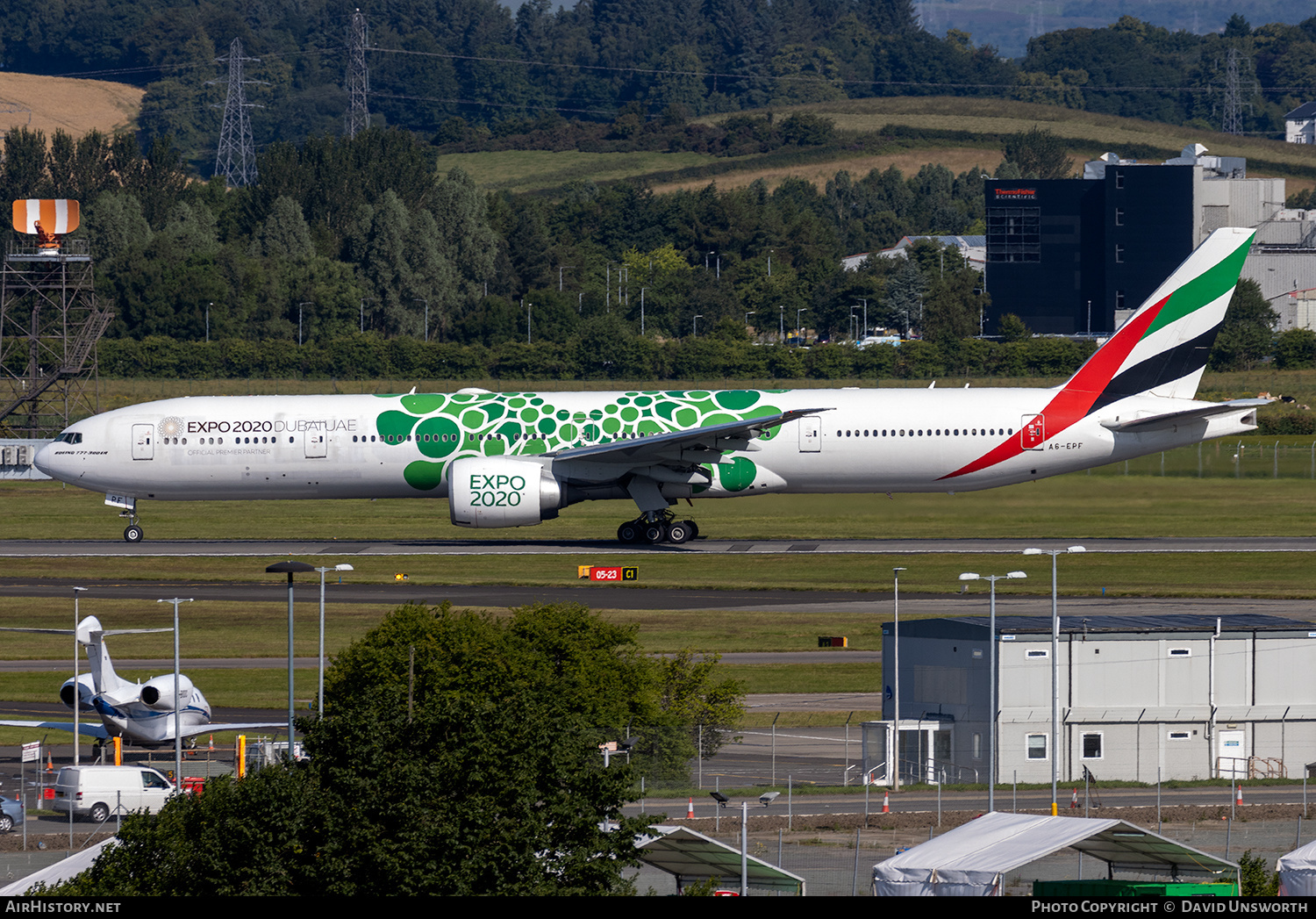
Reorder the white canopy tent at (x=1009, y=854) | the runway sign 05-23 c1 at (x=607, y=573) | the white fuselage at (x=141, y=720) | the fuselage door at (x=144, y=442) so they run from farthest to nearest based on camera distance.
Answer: the fuselage door at (x=144, y=442)
the runway sign 05-23 c1 at (x=607, y=573)
the white fuselage at (x=141, y=720)
the white canopy tent at (x=1009, y=854)

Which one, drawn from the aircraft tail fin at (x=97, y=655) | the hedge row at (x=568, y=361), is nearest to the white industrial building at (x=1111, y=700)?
the aircraft tail fin at (x=97, y=655)

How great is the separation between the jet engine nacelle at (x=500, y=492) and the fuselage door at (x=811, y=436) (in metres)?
8.64

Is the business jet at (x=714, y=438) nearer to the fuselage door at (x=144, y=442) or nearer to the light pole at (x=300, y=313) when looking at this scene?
the fuselage door at (x=144, y=442)

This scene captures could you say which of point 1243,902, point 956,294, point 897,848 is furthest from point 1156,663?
point 956,294

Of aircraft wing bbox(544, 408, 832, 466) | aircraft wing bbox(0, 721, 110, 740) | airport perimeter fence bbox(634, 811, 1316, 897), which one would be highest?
aircraft wing bbox(544, 408, 832, 466)

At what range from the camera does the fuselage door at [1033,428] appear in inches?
2314

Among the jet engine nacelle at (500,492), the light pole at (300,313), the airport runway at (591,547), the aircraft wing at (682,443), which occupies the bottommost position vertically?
the airport runway at (591,547)

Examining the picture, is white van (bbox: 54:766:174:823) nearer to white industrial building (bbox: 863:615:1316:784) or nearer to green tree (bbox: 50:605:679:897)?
green tree (bbox: 50:605:679:897)

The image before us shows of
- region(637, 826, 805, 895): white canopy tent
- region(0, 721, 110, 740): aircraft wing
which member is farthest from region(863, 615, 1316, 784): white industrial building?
region(0, 721, 110, 740): aircraft wing

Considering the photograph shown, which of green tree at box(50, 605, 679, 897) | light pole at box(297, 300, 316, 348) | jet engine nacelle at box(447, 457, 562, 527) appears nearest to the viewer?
green tree at box(50, 605, 679, 897)

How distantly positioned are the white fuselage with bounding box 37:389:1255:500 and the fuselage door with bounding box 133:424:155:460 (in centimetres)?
Answer: 4

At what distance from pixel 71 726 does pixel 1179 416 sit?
1464 inches

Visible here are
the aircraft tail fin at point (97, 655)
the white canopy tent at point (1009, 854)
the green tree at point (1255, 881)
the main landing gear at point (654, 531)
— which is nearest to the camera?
the green tree at point (1255, 881)

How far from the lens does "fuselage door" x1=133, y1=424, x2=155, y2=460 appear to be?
60.8 meters
